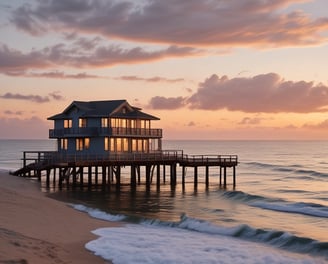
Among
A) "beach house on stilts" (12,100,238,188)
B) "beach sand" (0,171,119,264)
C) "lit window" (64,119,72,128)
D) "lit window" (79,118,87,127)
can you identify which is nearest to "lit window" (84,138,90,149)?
"beach house on stilts" (12,100,238,188)

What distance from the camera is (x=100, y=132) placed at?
48875 mm

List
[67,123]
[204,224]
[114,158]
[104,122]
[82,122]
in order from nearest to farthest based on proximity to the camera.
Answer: [204,224], [114,158], [104,122], [82,122], [67,123]

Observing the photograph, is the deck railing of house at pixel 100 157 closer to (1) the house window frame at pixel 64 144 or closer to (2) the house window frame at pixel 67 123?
(1) the house window frame at pixel 64 144

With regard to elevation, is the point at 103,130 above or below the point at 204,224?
above

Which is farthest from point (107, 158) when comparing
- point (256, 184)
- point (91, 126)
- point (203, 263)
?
point (203, 263)

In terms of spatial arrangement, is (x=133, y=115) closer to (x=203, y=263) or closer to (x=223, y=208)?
(x=223, y=208)

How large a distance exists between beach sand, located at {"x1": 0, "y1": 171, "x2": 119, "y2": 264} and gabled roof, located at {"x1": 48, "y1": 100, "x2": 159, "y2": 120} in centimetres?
1921

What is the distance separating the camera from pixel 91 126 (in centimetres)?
4975

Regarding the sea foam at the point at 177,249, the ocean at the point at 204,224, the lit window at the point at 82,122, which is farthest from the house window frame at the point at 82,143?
the sea foam at the point at 177,249

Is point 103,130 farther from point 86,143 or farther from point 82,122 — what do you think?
point 82,122

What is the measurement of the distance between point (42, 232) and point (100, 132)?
28102 mm

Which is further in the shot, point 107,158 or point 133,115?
point 133,115

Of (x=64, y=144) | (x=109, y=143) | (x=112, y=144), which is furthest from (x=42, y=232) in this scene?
(x=64, y=144)

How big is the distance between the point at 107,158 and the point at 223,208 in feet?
47.1
